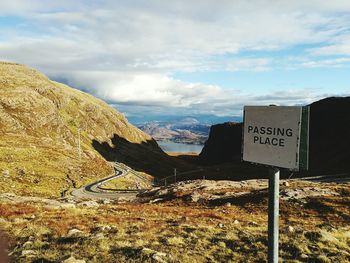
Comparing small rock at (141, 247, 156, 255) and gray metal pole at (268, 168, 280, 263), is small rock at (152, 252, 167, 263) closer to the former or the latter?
small rock at (141, 247, 156, 255)

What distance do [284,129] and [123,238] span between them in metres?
12.0

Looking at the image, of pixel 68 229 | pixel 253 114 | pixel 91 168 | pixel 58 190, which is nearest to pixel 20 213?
pixel 68 229

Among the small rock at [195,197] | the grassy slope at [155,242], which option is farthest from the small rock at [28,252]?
the small rock at [195,197]

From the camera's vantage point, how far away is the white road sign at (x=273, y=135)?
7074mm

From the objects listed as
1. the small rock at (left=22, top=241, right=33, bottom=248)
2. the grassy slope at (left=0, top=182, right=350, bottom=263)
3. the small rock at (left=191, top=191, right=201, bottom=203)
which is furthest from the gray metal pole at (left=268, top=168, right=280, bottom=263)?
the small rock at (left=191, top=191, right=201, bottom=203)

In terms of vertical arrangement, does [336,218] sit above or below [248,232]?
below

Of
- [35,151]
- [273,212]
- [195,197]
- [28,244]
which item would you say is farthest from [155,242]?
[35,151]

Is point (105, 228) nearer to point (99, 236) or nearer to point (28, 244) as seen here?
point (99, 236)

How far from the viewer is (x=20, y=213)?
83.6ft

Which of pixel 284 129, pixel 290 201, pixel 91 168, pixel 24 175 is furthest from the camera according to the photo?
pixel 91 168

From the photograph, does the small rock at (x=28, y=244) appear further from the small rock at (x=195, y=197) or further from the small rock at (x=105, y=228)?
the small rock at (x=195, y=197)

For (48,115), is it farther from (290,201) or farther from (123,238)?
(123,238)

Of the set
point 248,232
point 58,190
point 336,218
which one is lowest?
point 58,190

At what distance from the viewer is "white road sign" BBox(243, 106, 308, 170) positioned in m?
7.07
